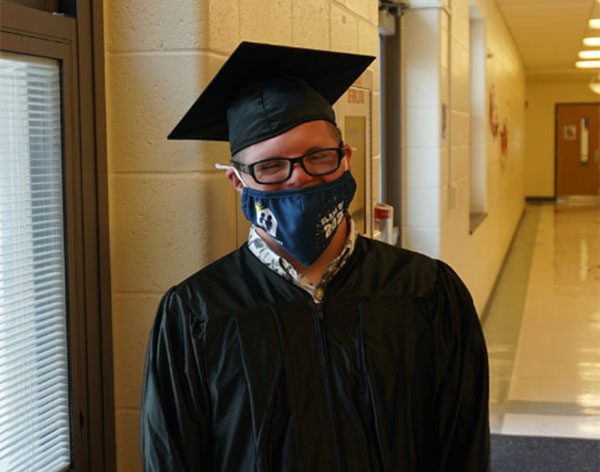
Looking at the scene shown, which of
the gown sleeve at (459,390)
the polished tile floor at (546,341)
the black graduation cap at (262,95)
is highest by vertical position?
the black graduation cap at (262,95)

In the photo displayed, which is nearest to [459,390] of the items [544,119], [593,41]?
[593,41]

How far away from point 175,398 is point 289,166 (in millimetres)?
408

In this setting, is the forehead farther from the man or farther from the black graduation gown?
the black graduation gown

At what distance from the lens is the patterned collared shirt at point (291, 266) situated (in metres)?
1.60

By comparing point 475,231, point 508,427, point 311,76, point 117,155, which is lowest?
point 508,427

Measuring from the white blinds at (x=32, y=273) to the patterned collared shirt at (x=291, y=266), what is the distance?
406 mm

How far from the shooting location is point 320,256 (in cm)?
161

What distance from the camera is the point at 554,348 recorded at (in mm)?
6438

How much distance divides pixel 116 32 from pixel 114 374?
0.69 meters

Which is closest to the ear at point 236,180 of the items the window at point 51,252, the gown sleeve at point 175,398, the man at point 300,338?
the man at point 300,338

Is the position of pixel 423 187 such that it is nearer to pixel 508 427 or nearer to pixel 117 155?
pixel 508 427

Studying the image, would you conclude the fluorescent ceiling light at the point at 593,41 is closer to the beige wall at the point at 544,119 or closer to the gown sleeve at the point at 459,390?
the beige wall at the point at 544,119

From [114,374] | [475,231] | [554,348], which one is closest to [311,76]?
[114,374]

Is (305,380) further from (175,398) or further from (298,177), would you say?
(298,177)
